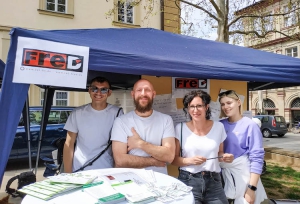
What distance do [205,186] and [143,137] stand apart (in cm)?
64

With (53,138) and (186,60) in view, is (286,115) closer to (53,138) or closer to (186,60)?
(53,138)

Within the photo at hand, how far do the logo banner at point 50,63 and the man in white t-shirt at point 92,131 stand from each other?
1.36ft

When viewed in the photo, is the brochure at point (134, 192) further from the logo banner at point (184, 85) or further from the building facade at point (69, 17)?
the building facade at point (69, 17)

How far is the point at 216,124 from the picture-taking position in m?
2.09

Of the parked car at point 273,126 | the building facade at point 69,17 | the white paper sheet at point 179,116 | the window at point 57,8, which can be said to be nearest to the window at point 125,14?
the building facade at point 69,17

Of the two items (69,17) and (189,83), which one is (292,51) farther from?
(189,83)

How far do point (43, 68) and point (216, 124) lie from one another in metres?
1.44

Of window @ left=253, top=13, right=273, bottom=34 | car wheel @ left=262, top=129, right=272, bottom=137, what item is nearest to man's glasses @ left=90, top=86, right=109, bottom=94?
window @ left=253, top=13, right=273, bottom=34

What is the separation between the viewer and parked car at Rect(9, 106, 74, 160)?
5.66 metres

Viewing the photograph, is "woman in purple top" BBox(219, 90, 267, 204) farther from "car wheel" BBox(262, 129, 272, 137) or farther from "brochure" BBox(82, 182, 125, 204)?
"car wheel" BBox(262, 129, 272, 137)

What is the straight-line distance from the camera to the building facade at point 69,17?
8.43 meters

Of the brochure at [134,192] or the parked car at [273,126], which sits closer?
the brochure at [134,192]

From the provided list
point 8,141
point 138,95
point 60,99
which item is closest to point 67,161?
point 8,141

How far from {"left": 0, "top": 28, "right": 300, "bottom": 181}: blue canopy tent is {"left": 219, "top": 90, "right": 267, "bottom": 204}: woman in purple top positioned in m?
0.39
